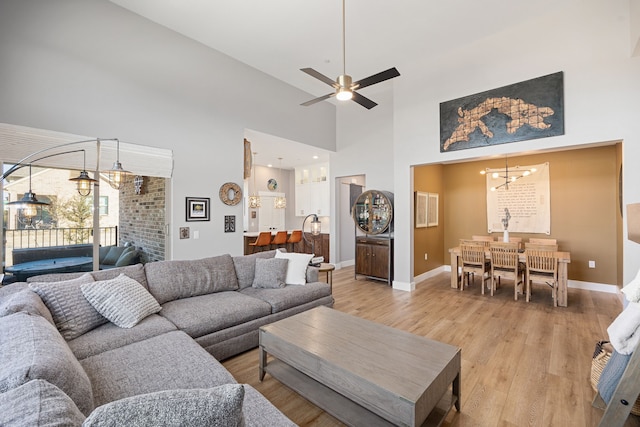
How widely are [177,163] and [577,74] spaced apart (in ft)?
17.8

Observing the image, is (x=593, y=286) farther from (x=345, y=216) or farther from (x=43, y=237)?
(x=43, y=237)

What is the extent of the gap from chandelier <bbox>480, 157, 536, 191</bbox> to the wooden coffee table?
449cm

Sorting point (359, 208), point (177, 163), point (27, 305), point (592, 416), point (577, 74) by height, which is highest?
point (577, 74)

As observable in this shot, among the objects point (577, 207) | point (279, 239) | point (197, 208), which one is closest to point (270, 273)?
point (197, 208)

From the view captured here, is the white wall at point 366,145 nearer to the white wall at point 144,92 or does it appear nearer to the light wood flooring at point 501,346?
the white wall at point 144,92

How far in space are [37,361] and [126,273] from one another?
5.67 ft

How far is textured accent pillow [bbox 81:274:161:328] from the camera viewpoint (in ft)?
7.21

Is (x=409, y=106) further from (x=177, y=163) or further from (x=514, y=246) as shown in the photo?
(x=177, y=163)

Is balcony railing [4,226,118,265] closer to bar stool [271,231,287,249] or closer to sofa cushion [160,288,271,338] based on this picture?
sofa cushion [160,288,271,338]

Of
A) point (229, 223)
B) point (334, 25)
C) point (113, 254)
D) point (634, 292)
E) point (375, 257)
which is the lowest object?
point (375, 257)

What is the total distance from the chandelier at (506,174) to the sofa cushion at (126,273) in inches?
224

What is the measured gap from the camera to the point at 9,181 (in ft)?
10.0

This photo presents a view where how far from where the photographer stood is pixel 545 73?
3.79 m

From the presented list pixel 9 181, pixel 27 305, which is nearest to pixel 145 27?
pixel 9 181
